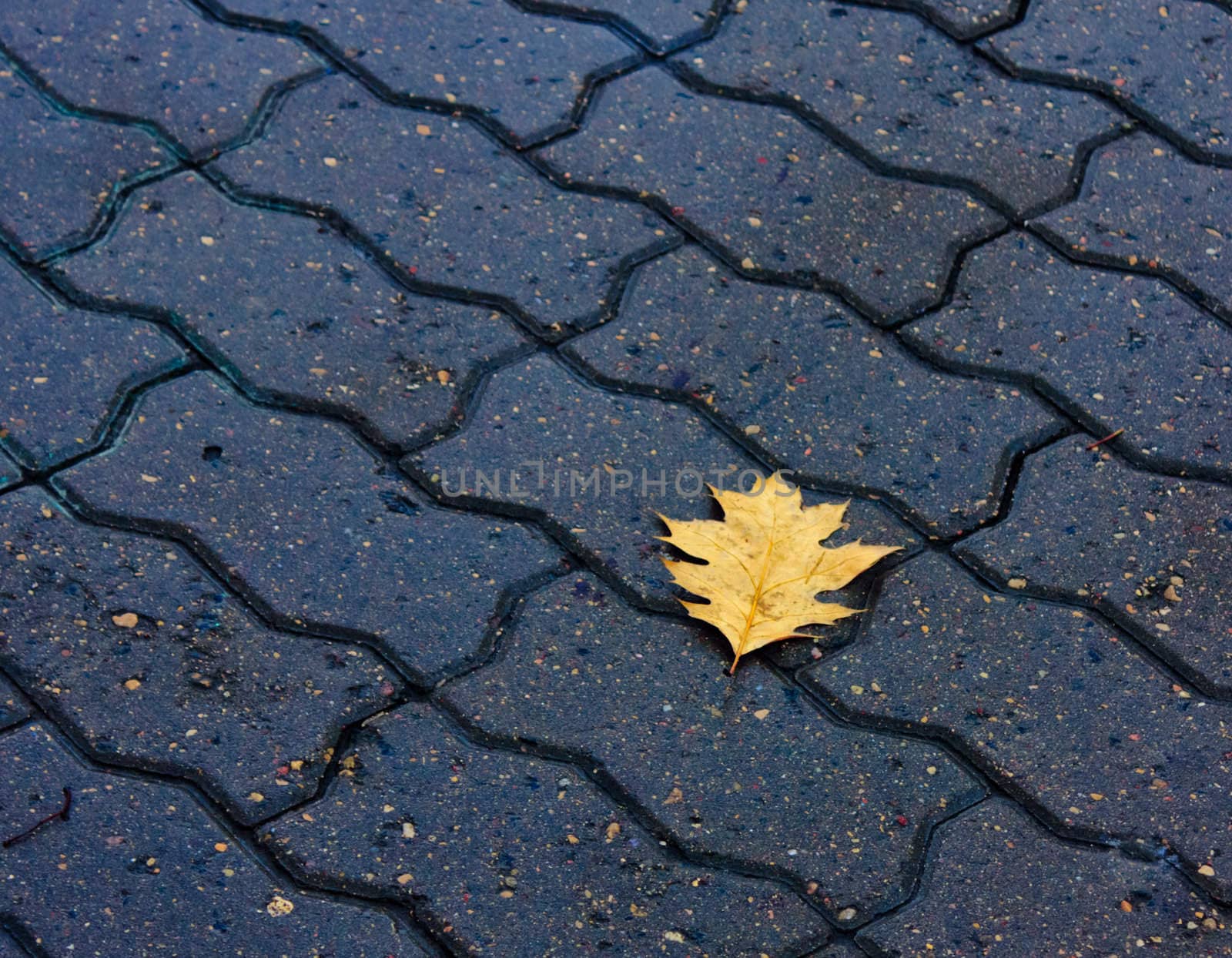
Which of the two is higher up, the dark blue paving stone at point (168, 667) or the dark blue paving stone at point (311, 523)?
the dark blue paving stone at point (311, 523)

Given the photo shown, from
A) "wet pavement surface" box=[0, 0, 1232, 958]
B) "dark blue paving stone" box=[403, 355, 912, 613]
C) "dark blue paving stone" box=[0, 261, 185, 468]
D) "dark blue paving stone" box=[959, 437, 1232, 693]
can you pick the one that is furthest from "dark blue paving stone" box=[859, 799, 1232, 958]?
"dark blue paving stone" box=[0, 261, 185, 468]

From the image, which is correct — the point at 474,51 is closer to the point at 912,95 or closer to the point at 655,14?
the point at 655,14

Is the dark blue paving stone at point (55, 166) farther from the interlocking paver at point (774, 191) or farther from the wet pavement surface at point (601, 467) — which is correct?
the interlocking paver at point (774, 191)

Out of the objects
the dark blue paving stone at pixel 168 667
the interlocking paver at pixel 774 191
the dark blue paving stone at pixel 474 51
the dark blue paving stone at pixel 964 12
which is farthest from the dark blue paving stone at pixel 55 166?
the dark blue paving stone at pixel 964 12

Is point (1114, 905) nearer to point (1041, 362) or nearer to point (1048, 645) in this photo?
point (1048, 645)

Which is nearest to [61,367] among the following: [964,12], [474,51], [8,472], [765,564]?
[8,472]

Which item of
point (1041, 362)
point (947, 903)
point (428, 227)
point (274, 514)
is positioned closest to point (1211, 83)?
point (1041, 362)
